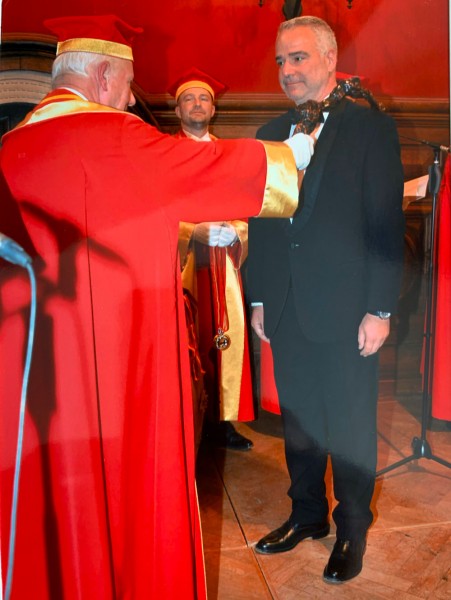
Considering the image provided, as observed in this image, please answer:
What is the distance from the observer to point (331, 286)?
1289 millimetres

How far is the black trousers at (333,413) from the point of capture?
1.35 meters

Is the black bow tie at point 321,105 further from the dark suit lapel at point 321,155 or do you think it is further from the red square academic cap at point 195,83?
the red square academic cap at point 195,83

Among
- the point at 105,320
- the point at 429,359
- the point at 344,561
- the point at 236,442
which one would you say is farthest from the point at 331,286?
the point at 236,442

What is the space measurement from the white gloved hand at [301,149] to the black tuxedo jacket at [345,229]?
164mm

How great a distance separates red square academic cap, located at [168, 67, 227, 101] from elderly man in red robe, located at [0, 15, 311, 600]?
33 centimetres

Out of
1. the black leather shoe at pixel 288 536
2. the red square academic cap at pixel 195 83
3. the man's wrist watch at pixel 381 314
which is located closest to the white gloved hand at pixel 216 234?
the red square academic cap at pixel 195 83

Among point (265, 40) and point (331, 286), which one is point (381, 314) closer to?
point (331, 286)

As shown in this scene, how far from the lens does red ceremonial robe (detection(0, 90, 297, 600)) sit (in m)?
0.94

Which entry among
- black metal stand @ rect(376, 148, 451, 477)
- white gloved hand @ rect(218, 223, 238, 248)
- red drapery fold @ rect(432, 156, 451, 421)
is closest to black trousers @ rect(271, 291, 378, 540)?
white gloved hand @ rect(218, 223, 238, 248)

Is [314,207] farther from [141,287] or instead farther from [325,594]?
[325,594]

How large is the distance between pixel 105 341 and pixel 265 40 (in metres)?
0.86

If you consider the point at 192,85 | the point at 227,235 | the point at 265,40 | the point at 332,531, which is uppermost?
the point at 265,40

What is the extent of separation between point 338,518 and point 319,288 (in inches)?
21.8

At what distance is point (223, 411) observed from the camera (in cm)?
192
